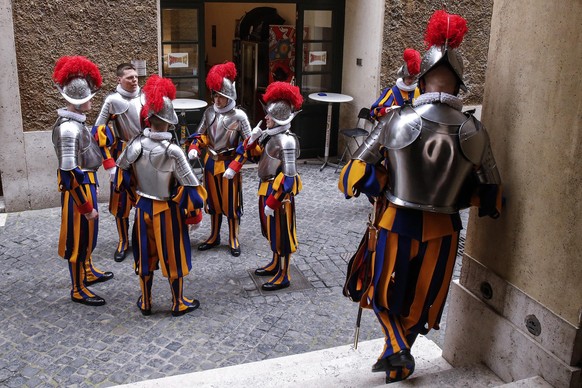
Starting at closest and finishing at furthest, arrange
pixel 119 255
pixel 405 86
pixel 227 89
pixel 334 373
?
1. pixel 334 373
2. pixel 227 89
3. pixel 119 255
4. pixel 405 86

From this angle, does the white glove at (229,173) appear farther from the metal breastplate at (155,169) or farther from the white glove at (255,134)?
the metal breastplate at (155,169)

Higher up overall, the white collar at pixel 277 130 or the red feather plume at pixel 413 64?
the red feather plume at pixel 413 64

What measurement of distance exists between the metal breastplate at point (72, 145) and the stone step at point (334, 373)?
1.93m

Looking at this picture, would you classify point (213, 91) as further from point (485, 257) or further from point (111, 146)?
point (485, 257)

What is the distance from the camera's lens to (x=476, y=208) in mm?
3682

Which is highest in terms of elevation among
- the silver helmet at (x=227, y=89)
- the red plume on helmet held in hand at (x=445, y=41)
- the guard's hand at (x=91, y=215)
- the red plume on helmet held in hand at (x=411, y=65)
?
the red plume on helmet held in hand at (x=445, y=41)

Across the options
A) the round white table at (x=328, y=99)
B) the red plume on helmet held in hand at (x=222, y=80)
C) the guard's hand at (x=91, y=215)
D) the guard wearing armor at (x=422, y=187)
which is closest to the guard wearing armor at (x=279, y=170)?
the red plume on helmet held in hand at (x=222, y=80)

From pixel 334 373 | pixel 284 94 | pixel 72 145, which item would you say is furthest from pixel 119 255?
pixel 334 373

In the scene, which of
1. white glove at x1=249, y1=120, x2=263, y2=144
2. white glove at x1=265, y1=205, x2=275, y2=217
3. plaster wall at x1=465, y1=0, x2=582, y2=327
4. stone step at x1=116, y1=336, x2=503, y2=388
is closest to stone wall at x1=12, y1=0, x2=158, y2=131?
white glove at x1=249, y1=120, x2=263, y2=144

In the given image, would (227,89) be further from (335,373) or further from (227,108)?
(335,373)

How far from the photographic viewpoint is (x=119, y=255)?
6352mm

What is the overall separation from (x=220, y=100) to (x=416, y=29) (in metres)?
4.39

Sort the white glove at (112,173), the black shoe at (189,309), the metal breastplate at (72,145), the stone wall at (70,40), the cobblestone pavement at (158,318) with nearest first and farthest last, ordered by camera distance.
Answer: the cobblestone pavement at (158,318) < the metal breastplate at (72,145) < the black shoe at (189,309) < the white glove at (112,173) < the stone wall at (70,40)

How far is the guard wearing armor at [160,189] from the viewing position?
471 centimetres
